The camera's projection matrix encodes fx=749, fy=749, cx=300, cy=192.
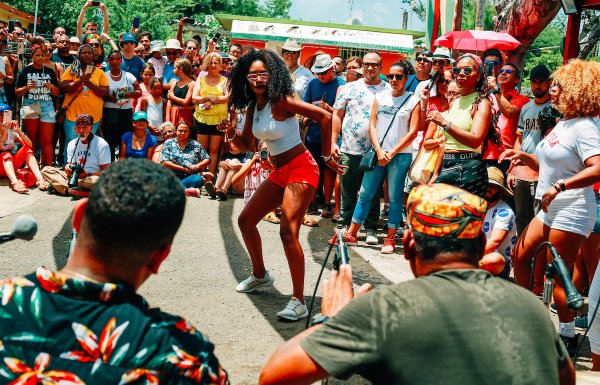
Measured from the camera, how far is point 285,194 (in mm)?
5480

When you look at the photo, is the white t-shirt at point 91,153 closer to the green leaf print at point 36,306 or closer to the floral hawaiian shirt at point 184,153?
the floral hawaiian shirt at point 184,153

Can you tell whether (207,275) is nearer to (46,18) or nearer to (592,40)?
(592,40)

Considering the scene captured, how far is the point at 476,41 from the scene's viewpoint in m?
11.5

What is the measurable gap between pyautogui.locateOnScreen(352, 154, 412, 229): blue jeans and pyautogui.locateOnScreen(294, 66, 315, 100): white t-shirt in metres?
1.98

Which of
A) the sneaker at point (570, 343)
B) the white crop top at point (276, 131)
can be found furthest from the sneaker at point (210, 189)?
the sneaker at point (570, 343)

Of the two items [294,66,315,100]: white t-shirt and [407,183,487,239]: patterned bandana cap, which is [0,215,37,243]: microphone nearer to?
[407,183,487,239]: patterned bandana cap

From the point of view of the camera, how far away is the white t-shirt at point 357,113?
8.44m

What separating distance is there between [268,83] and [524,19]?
29.0ft

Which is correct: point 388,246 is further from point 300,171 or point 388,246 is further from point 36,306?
point 36,306

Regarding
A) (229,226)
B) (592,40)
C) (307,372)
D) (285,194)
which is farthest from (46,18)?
(307,372)

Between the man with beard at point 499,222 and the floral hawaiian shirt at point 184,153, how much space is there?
5.04 m

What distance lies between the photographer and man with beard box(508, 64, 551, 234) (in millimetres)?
6992

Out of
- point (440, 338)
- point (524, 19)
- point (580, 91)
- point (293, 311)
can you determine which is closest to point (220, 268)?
point (293, 311)

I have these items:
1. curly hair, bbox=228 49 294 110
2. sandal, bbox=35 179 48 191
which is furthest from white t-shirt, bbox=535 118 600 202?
sandal, bbox=35 179 48 191
